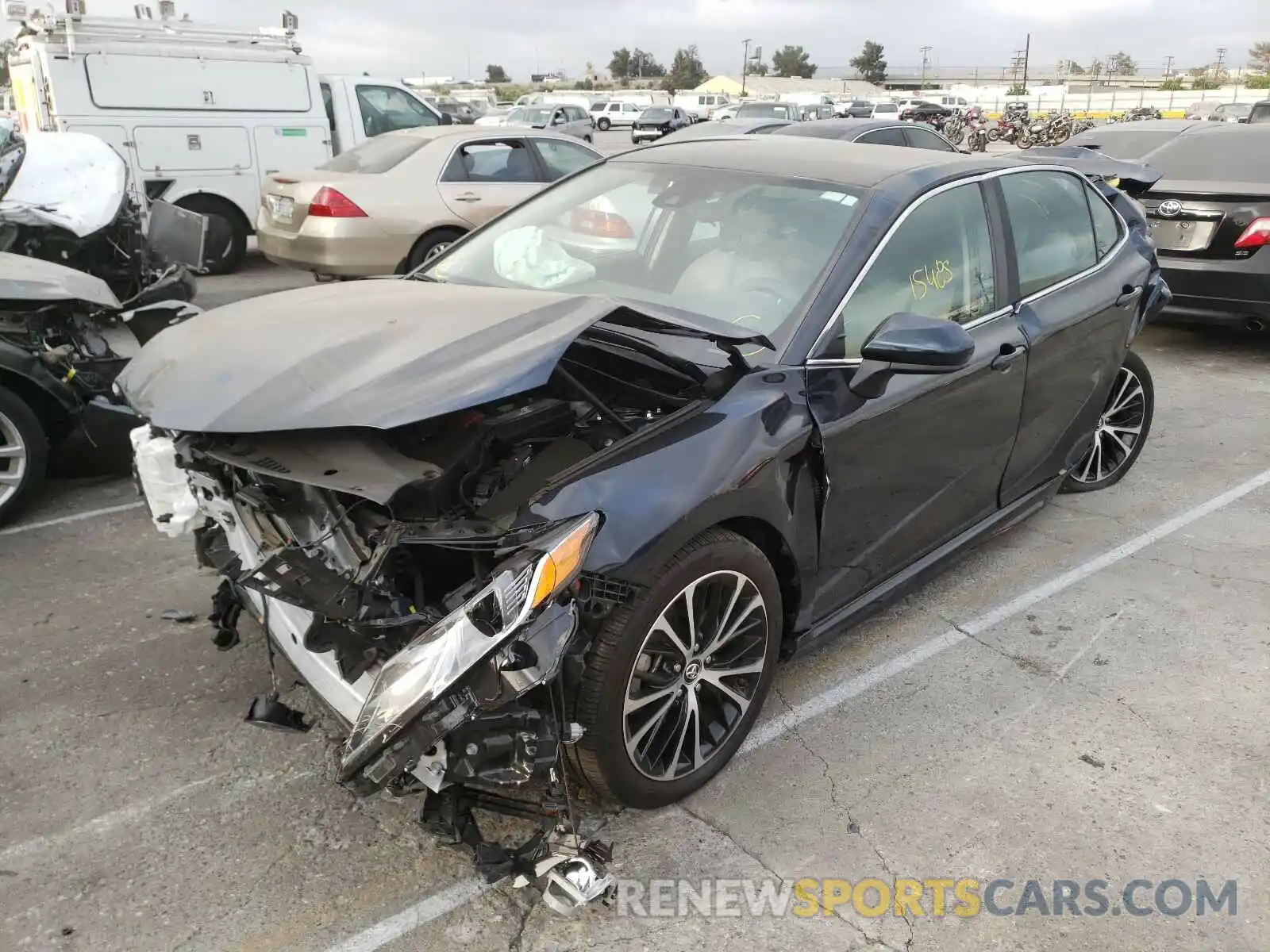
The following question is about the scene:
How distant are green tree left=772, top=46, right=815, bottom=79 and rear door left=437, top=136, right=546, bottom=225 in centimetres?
12545

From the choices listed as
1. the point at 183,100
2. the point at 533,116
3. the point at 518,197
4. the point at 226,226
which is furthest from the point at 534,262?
the point at 533,116

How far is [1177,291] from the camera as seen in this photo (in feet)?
23.8

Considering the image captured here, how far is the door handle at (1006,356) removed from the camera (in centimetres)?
344

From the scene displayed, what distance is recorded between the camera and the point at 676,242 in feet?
11.0

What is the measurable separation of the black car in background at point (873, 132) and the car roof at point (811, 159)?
6.40 m

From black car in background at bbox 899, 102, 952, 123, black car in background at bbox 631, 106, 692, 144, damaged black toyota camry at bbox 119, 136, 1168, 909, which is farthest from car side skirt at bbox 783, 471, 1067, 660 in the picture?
black car in background at bbox 899, 102, 952, 123

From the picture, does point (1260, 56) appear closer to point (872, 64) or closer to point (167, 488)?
point (872, 64)

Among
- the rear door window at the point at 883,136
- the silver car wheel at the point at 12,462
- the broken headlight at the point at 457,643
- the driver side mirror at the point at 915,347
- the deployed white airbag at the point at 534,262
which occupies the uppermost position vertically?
the rear door window at the point at 883,136

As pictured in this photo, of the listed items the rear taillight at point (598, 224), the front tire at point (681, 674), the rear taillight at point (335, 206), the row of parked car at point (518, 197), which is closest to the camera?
the front tire at point (681, 674)

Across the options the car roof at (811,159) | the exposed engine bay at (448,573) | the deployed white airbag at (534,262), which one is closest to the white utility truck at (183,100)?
the deployed white airbag at (534,262)

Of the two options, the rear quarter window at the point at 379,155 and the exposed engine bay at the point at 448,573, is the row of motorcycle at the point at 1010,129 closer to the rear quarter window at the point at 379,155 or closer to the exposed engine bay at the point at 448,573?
the rear quarter window at the point at 379,155

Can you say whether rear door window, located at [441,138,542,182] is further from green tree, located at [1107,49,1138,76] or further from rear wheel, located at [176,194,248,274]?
green tree, located at [1107,49,1138,76]

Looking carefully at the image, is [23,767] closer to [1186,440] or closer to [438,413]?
[438,413]

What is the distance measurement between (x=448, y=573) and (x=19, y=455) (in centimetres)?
293
